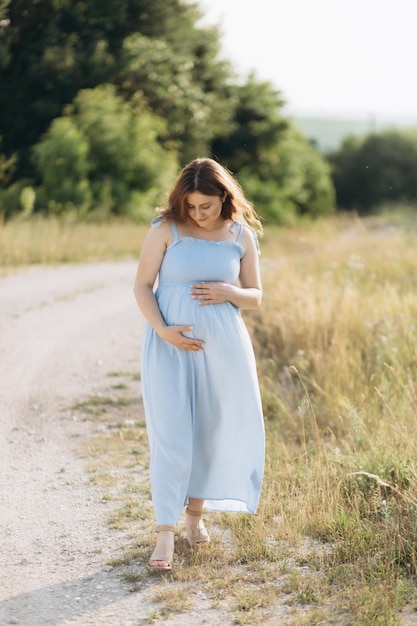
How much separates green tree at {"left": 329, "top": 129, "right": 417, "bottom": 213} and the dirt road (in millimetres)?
27666

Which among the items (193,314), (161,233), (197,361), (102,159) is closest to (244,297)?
(193,314)

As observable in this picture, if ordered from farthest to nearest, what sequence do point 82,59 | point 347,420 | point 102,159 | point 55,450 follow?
1. point 82,59
2. point 102,159
3. point 347,420
4. point 55,450

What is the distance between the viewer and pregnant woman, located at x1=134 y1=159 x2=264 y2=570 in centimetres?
398

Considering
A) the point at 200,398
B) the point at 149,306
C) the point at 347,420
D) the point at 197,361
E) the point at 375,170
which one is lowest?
the point at 347,420

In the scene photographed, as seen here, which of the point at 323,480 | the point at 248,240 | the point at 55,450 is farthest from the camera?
the point at 55,450

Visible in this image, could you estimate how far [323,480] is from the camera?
4742 millimetres

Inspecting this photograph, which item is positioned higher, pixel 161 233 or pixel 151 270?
pixel 161 233

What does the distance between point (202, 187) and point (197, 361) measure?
792mm

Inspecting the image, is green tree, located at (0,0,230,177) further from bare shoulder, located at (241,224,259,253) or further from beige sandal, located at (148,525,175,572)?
beige sandal, located at (148,525,175,572)

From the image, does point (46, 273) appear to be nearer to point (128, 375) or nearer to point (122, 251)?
point (122, 251)

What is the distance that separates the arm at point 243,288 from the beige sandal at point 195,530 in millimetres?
1027

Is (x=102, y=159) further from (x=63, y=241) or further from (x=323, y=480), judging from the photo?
(x=323, y=480)

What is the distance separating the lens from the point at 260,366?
766 centimetres

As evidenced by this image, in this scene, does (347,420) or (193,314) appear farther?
(347,420)
